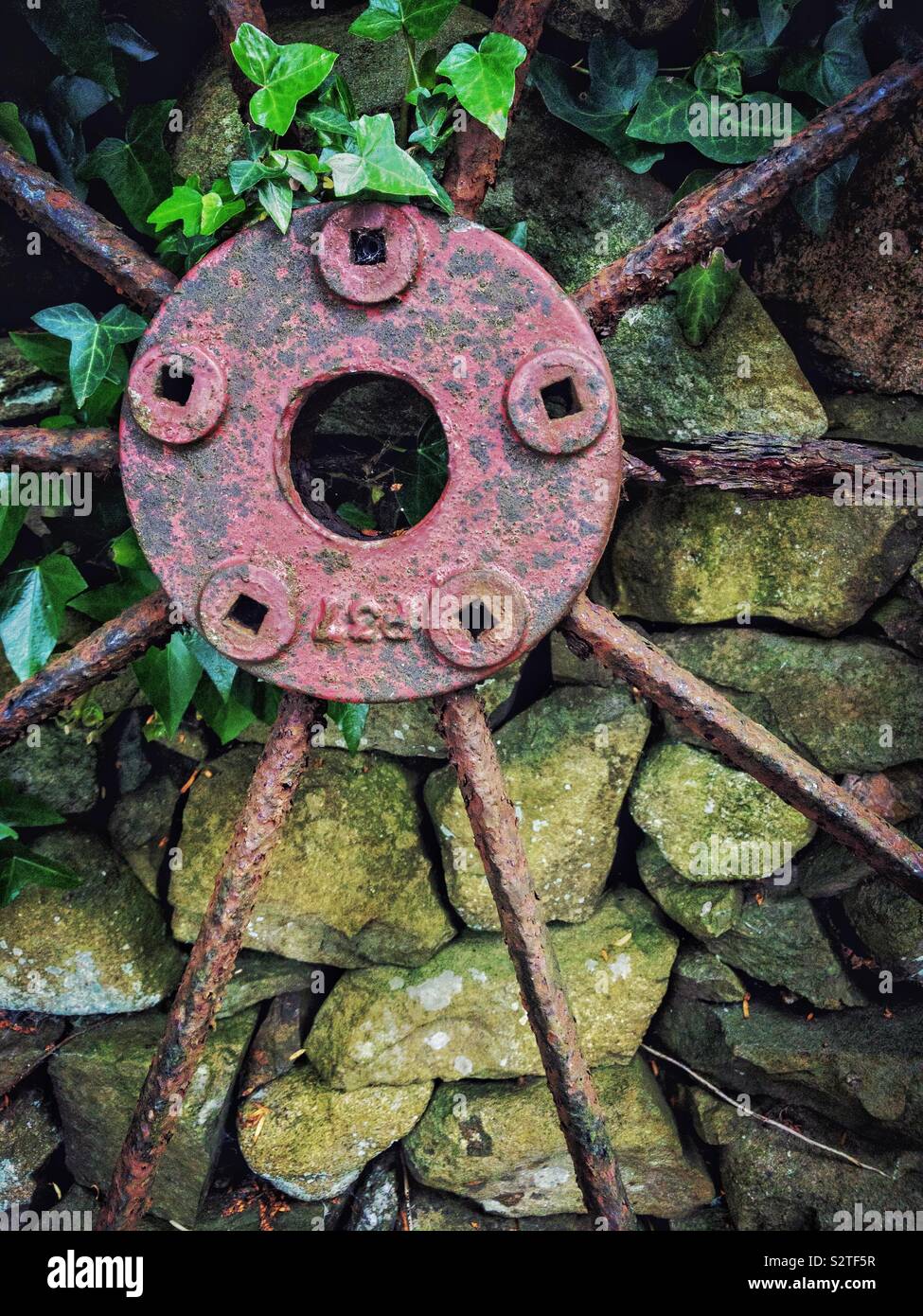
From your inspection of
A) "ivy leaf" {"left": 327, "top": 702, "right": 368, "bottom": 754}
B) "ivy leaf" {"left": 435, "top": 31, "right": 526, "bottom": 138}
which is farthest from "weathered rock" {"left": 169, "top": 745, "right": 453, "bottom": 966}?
"ivy leaf" {"left": 435, "top": 31, "right": 526, "bottom": 138}

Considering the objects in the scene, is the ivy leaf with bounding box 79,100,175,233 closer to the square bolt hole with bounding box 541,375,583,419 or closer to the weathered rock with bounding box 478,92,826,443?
the weathered rock with bounding box 478,92,826,443

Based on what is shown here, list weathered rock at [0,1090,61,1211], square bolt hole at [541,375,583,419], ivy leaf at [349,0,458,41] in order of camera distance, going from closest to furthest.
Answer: ivy leaf at [349,0,458,41] → square bolt hole at [541,375,583,419] → weathered rock at [0,1090,61,1211]

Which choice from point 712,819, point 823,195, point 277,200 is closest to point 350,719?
point 712,819

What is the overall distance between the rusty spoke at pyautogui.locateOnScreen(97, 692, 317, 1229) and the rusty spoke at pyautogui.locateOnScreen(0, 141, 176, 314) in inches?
22.3

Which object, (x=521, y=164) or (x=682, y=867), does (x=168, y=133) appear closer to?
(x=521, y=164)

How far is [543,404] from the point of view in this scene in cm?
113

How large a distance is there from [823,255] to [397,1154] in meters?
1.84

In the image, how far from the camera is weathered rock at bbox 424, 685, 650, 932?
1.72 meters

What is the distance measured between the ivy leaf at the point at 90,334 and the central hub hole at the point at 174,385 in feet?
0.62

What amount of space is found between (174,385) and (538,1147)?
4.93ft

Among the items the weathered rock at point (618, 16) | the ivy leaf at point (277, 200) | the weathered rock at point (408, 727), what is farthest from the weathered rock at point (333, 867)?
the weathered rock at point (618, 16)

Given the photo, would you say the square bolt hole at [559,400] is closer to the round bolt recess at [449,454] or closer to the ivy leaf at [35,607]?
the round bolt recess at [449,454]

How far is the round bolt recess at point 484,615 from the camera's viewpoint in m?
1.16

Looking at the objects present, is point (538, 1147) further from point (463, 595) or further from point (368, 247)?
point (368, 247)
